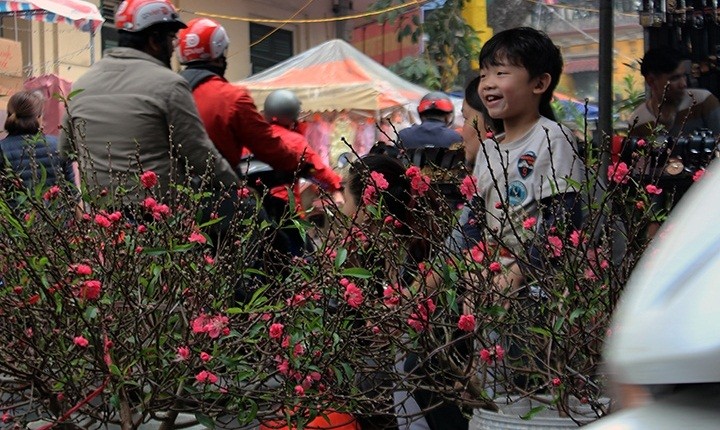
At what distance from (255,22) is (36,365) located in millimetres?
19982

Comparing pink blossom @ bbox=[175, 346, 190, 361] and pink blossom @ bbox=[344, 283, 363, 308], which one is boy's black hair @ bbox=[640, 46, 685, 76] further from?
pink blossom @ bbox=[175, 346, 190, 361]

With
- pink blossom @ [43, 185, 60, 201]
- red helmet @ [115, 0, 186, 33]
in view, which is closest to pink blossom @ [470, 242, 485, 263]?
pink blossom @ [43, 185, 60, 201]

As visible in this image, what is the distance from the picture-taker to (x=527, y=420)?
357 cm

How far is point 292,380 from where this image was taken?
12.3ft

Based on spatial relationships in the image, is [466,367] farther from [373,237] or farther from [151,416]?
[151,416]

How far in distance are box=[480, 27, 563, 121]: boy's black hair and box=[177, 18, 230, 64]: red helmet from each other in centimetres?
155

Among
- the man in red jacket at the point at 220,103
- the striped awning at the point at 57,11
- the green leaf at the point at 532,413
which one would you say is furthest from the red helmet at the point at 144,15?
the striped awning at the point at 57,11

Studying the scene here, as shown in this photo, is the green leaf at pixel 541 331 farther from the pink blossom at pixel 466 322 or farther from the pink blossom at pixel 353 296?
the pink blossom at pixel 353 296

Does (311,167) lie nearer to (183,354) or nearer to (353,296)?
(353,296)

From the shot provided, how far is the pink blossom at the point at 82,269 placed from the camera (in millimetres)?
3494

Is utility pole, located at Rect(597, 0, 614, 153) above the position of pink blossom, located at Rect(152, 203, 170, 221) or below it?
above

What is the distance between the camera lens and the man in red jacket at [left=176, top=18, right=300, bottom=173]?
19.2 feet

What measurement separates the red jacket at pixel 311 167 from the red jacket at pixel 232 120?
1.90 feet

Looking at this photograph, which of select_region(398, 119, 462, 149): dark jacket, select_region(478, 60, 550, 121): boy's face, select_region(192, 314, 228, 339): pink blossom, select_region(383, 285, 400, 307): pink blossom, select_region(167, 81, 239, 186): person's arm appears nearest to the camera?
select_region(192, 314, 228, 339): pink blossom
